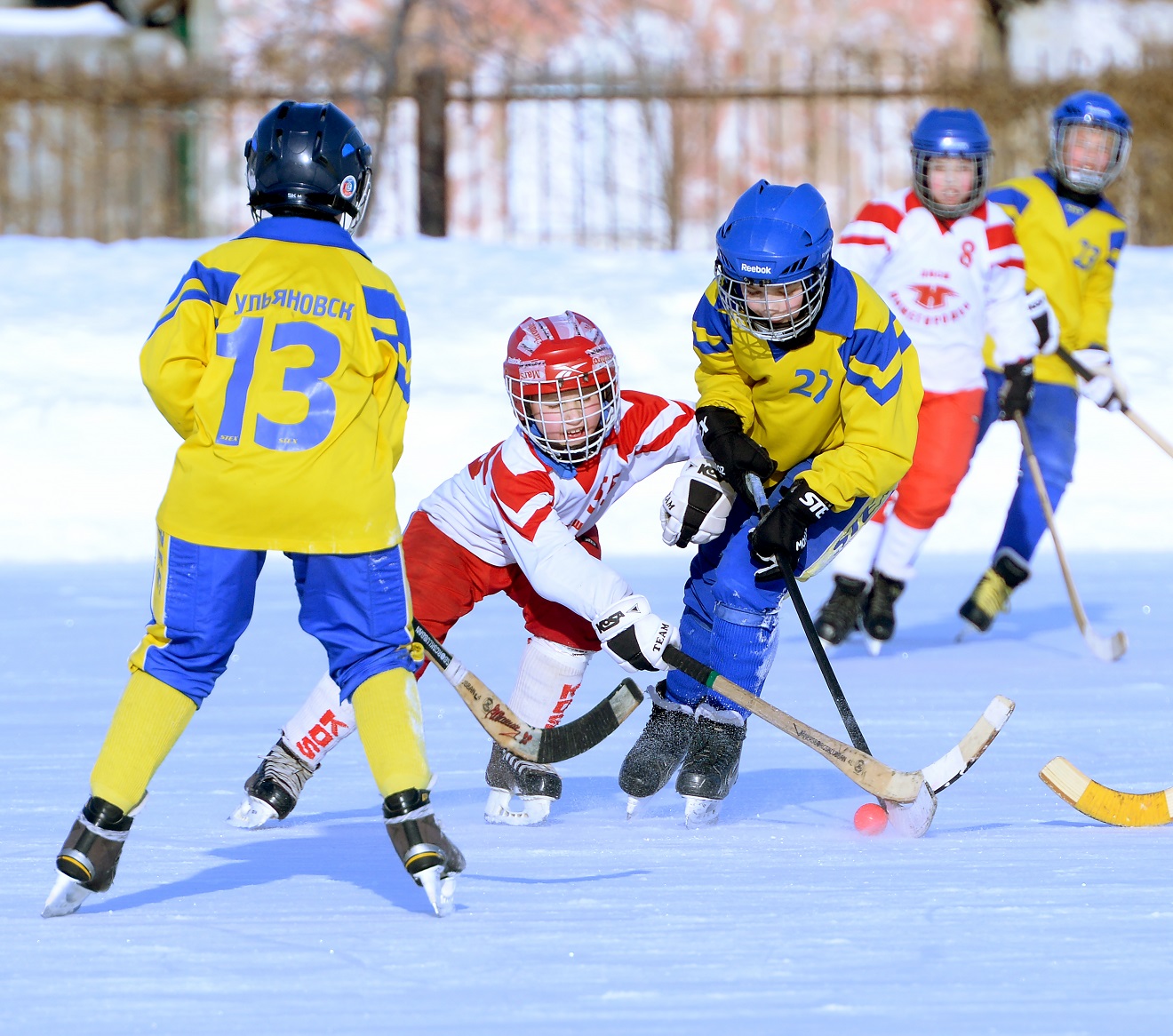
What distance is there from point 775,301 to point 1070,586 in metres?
2.61

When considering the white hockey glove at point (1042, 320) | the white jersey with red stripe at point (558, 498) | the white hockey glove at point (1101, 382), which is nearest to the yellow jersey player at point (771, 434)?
the white jersey with red stripe at point (558, 498)

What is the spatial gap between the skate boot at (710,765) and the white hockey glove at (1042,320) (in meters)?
2.64

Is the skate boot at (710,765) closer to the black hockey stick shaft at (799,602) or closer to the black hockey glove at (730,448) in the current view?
the black hockey stick shaft at (799,602)

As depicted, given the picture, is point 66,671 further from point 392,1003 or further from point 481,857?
point 392,1003

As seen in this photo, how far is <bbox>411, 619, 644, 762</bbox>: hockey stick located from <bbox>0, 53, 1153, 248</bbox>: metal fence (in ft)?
30.6

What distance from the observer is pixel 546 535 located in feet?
11.2

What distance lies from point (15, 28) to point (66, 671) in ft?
38.5

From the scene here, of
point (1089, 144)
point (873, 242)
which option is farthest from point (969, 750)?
point (1089, 144)

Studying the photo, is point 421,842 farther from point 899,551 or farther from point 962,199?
point 962,199

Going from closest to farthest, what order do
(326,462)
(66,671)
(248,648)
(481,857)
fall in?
(326,462) → (481,857) → (66,671) → (248,648)

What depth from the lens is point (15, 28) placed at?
607 inches

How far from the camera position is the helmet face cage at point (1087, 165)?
5934 millimetres

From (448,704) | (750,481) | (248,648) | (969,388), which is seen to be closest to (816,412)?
(750,481)

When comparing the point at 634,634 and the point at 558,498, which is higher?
the point at 558,498
